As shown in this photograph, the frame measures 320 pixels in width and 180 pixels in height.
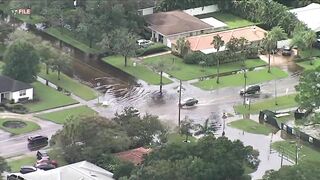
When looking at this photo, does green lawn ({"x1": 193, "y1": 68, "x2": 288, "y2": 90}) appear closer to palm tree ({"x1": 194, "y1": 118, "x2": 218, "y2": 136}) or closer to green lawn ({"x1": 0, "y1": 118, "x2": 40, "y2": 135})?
palm tree ({"x1": 194, "y1": 118, "x2": 218, "y2": 136})

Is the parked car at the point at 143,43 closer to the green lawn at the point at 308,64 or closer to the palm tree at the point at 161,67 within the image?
the palm tree at the point at 161,67

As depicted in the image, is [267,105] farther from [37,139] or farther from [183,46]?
[37,139]

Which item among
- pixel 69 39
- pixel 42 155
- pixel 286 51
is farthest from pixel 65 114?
pixel 286 51

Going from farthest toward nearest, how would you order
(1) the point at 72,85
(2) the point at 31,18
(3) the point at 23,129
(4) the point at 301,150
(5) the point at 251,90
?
(2) the point at 31,18
(1) the point at 72,85
(5) the point at 251,90
(3) the point at 23,129
(4) the point at 301,150

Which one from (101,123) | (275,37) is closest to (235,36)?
(275,37)

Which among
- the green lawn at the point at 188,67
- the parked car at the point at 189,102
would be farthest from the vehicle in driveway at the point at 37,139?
the green lawn at the point at 188,67

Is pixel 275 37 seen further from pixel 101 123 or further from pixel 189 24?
pixel 101 123

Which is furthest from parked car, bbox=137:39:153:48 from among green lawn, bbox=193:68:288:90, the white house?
the white house
